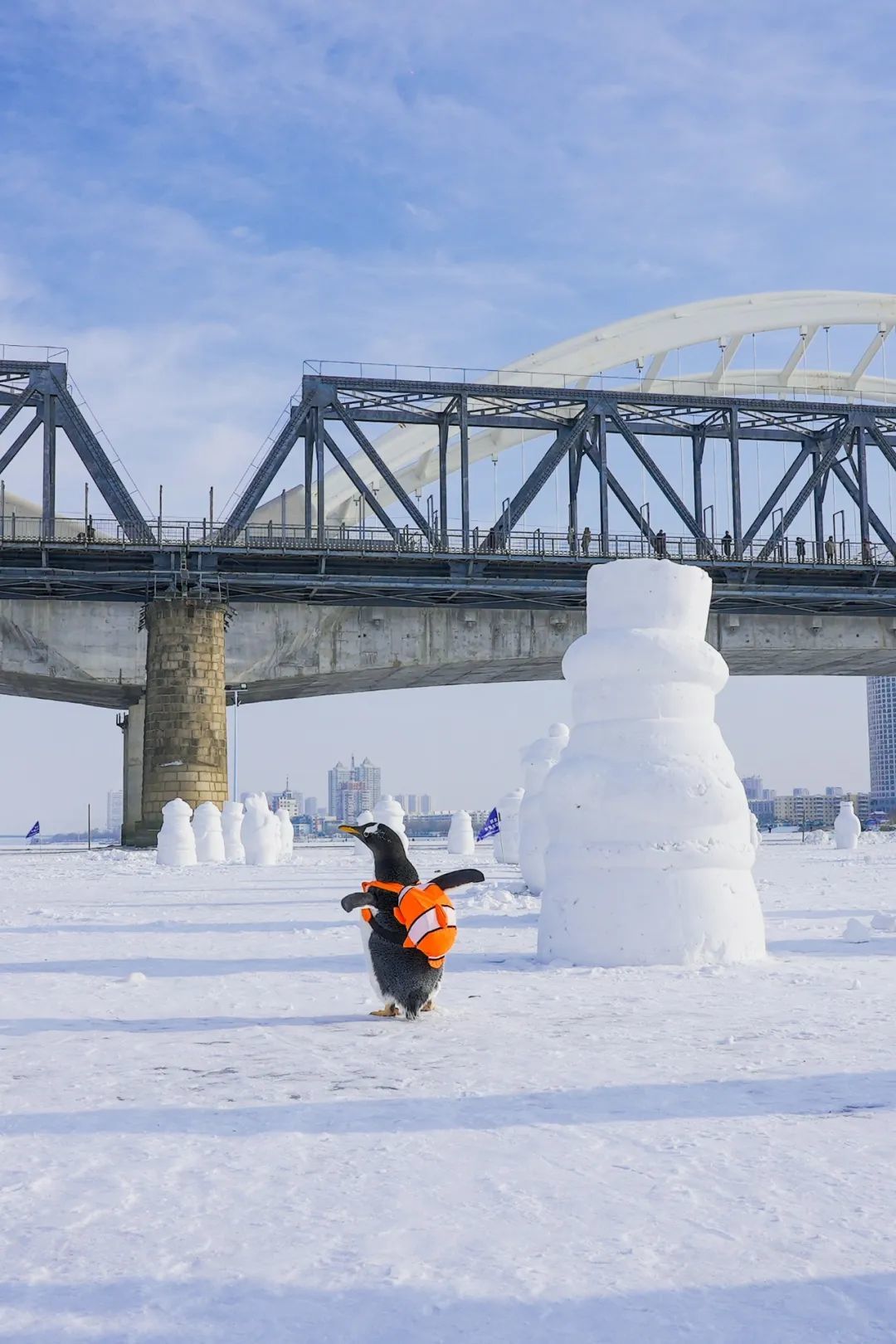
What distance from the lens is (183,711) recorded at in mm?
30828

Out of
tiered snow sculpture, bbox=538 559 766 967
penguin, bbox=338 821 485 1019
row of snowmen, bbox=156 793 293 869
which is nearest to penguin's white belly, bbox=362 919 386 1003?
penguin, bbox=338 821 485 1019

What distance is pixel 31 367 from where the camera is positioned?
33.7 meters

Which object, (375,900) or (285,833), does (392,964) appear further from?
(285,833)

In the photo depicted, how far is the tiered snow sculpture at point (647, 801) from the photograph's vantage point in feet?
26.2

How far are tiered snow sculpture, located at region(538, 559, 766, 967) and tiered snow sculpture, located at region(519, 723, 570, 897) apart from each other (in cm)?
310

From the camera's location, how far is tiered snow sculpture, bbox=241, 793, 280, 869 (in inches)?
922

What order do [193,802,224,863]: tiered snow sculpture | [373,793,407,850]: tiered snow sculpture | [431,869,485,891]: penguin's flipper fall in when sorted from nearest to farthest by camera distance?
[431,869,485,891]: penguin's flipper → [373,793,407,850]: tiered snow sculpture → [193,802,224,863]: tiered snow sculpture

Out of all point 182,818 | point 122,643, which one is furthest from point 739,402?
point 182,818

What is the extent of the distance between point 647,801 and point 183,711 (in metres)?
23.9

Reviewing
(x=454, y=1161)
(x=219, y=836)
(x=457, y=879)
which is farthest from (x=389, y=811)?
(x=454, y=1161)

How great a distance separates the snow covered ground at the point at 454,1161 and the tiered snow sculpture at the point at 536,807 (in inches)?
238

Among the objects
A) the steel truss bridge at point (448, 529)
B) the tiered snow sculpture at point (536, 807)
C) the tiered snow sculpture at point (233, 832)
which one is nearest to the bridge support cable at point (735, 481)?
the steel truss bridge at point (448, 529)

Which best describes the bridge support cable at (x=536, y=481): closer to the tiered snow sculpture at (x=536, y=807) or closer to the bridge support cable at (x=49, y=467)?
the bridge support cable at (x=49, y=467)

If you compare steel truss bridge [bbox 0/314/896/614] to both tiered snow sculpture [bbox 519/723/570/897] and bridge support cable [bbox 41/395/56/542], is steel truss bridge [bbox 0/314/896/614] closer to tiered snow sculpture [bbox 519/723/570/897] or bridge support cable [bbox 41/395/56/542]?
bridge support cable [bbox 41/395/56/542]
